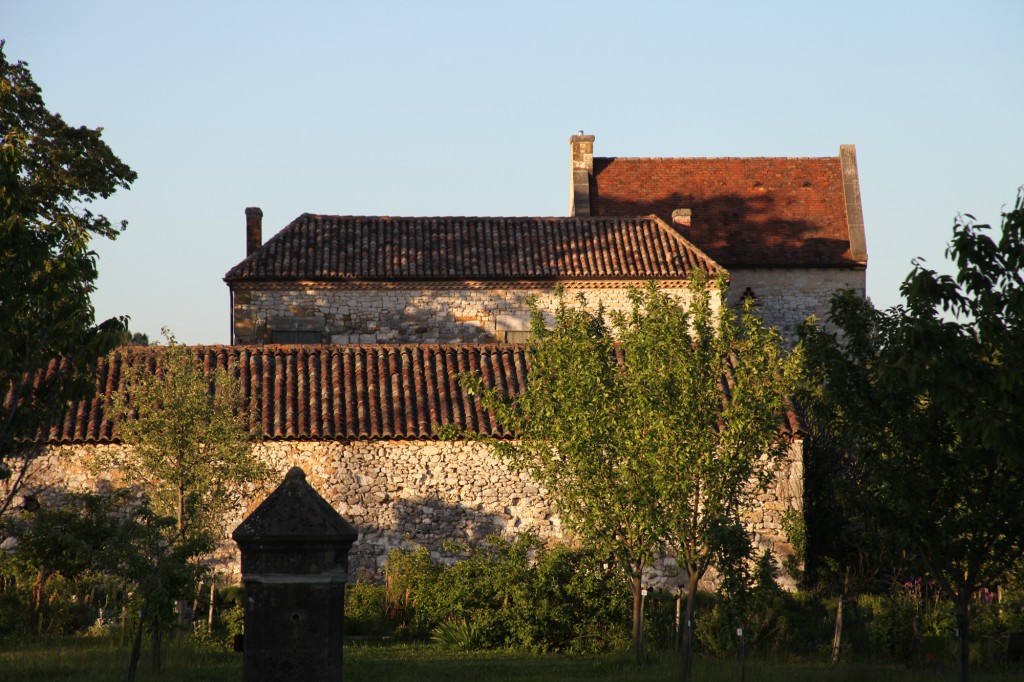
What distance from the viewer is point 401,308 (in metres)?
30.4

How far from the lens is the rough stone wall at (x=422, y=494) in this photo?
67.0 ft

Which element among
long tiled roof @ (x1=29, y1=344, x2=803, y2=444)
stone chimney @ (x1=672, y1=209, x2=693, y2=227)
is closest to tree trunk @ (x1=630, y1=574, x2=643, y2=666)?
long tiled roof @ (x1=29, y1=344, x2=803, y2=444)

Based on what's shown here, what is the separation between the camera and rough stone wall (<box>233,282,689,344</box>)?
29984 mm

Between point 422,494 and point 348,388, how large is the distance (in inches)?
109

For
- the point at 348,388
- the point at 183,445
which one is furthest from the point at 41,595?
the point at 348,388

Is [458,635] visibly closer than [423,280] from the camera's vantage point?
Yes

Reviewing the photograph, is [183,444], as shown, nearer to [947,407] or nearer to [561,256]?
[947,407]

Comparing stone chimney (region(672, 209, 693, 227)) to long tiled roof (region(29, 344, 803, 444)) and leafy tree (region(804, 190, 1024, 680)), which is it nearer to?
long tiled roof (region(29, 344, 803, 444))

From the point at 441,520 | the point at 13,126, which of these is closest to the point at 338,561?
the point at 441,520

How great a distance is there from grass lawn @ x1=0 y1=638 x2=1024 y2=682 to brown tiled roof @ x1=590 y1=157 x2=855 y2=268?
19523 mm

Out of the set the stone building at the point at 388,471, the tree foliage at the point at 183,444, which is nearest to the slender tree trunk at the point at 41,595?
the tree foliage at the point at 183,444

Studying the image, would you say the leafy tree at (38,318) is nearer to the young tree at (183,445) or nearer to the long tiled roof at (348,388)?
the young tree at (183,445)

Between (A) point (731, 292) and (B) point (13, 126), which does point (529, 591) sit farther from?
(A) point (731, 292)

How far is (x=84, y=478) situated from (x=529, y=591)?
8.35 meters
